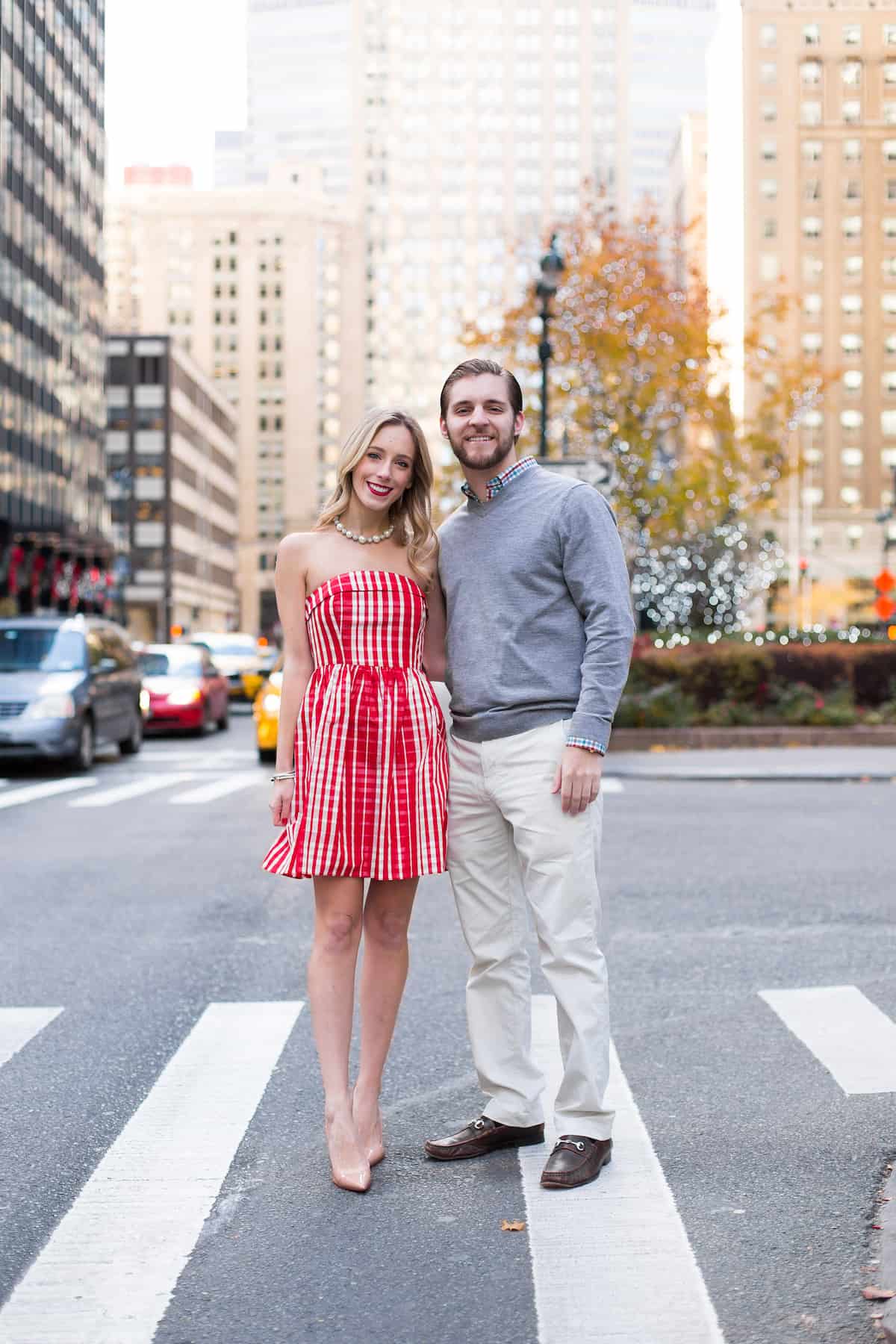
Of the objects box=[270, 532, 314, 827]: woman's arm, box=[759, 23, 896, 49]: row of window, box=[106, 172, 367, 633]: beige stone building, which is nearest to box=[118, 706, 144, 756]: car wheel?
box=[270, 532, 314, 827]: woman's arm

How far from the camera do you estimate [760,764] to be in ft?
61.8

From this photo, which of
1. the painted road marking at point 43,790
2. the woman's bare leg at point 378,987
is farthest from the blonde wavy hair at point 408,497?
the painted road marking at point 43,790

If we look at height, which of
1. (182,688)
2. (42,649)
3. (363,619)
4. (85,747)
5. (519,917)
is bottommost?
(85,747)

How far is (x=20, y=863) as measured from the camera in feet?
35.2

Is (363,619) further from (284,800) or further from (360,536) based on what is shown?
(284,800)

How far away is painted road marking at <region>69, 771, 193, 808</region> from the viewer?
15094 millimetres

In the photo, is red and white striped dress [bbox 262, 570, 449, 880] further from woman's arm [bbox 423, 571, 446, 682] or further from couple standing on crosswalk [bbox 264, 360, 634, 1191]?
woman's arm [bbox 423, 571, 446, 682]

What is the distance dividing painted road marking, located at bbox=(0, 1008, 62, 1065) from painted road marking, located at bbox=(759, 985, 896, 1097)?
2.71 m

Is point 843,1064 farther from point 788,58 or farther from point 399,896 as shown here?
point 788,58

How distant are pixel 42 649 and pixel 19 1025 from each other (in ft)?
45.0

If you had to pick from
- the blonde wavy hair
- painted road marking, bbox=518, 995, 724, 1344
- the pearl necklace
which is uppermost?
the blonde wavy hair

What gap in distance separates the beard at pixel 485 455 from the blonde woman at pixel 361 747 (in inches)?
4.1

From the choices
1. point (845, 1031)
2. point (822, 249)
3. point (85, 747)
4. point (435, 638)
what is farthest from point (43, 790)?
point (822, 249)

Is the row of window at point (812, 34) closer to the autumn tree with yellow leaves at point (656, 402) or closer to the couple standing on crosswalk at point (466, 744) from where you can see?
the autumn tree with yellow leaves at point (656, 402)
